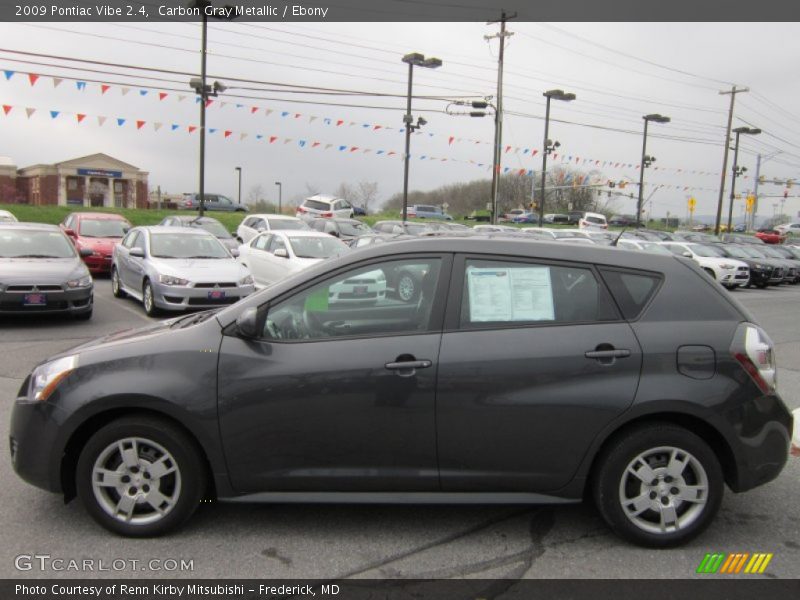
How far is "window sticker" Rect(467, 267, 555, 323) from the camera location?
3.57m

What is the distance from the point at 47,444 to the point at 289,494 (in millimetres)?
1316

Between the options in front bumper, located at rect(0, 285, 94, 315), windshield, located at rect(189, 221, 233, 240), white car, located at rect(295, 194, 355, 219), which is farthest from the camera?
white car, located at rect(295, 194, 355, 219)

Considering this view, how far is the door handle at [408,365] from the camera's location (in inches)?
134

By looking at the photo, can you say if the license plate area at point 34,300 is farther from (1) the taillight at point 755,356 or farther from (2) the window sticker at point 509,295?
(1) the taillight at point 755,356

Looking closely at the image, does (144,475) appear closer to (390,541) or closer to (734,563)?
(390,541)

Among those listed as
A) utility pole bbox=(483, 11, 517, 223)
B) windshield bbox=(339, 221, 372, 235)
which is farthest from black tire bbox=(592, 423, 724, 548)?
utility pole bbox=(483, 11, 517, 223)

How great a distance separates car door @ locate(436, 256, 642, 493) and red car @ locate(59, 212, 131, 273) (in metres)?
14.9

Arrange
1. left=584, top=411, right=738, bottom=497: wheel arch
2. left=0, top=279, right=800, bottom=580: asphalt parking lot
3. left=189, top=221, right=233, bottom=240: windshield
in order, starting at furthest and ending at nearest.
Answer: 1. left=189, top=221, right=233, bottom=240: windshield
2. left=584, top=411, right=738, bottom=497: wheel arch
3. left=0, top=279, right=800, bottom=580: asphalt parking lot

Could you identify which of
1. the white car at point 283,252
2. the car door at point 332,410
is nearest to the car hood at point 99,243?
the white car at point 283,252

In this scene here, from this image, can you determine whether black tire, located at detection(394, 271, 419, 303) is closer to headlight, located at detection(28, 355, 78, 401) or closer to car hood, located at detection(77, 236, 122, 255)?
headlight, located at detection(28, 355, 78, 401)

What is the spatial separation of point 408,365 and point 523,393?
626 mm

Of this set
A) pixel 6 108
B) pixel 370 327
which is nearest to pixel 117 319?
pixel 370 327
